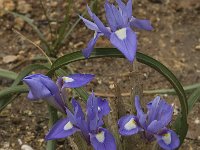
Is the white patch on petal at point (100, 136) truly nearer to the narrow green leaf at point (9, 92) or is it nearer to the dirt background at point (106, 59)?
the narrow green leaf at point (9, 92)

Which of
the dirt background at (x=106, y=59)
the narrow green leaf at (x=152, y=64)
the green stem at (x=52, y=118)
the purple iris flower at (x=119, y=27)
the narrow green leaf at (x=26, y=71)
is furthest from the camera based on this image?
the dirt background at (x=106, y=59)

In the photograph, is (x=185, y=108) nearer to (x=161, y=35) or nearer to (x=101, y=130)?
(x=101, y=130)

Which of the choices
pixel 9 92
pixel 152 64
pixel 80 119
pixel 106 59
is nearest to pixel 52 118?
pixel 9 92

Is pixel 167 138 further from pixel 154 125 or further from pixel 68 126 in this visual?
pixel 68 126

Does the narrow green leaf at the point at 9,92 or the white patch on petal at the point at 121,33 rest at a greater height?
the white patch on petal at the point at 121,33

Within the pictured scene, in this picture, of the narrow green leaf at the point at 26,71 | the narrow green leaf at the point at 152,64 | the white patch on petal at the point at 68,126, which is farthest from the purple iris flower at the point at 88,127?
the narrow green leaf at the point at 26,71

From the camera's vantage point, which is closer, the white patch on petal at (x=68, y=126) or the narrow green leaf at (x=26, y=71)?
the white patch on petal at (x=68, y=126)

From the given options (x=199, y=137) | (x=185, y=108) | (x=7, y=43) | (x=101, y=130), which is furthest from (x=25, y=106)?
(x=101, y=130)

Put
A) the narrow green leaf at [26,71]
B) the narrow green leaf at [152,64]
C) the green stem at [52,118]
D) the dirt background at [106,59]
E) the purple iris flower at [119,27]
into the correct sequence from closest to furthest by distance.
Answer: the purple iris flower at [119,27], the narrow green leaf at [152,64], the green stem at [52,118], the narrow green leaf at [26,71], the dirt background at [106,59]
